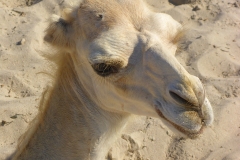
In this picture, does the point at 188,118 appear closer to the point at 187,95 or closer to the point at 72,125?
the point at 187,95

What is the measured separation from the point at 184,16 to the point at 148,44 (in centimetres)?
410

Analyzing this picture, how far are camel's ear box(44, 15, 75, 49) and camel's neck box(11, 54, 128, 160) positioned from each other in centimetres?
22

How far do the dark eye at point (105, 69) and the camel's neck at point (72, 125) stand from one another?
1.32ft

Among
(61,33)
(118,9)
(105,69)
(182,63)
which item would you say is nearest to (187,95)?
(105,69)

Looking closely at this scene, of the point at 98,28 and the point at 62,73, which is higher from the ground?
the point at 98,28

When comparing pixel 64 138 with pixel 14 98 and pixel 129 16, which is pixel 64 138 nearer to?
pixel 129 16

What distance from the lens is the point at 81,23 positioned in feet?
8.55

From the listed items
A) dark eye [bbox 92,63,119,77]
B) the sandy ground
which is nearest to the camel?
dark eye [bbox 92,63,119,77]

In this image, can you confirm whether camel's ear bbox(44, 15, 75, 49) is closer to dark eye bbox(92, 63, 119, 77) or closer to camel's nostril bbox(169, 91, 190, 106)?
dark eye bbox(92, 63, 119, 77)

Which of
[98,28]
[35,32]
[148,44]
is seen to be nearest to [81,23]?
[98,28]

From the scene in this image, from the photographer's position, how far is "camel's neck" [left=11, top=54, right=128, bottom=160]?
107 inches

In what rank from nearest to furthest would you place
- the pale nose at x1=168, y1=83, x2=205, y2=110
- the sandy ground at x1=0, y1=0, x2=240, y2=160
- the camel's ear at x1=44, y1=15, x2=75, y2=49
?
the pale nose at x1=168, y1=83, x2=205, y2=110 < the camel's ear at x1=44, y1=15, x2=75, y2=49 < the sandy ground at x1=0, y1=0, x2=240, y2=160

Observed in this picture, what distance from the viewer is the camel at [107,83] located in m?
2.20

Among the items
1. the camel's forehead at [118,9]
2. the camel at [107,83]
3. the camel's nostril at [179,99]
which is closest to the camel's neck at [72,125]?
the camel at [107,83]
